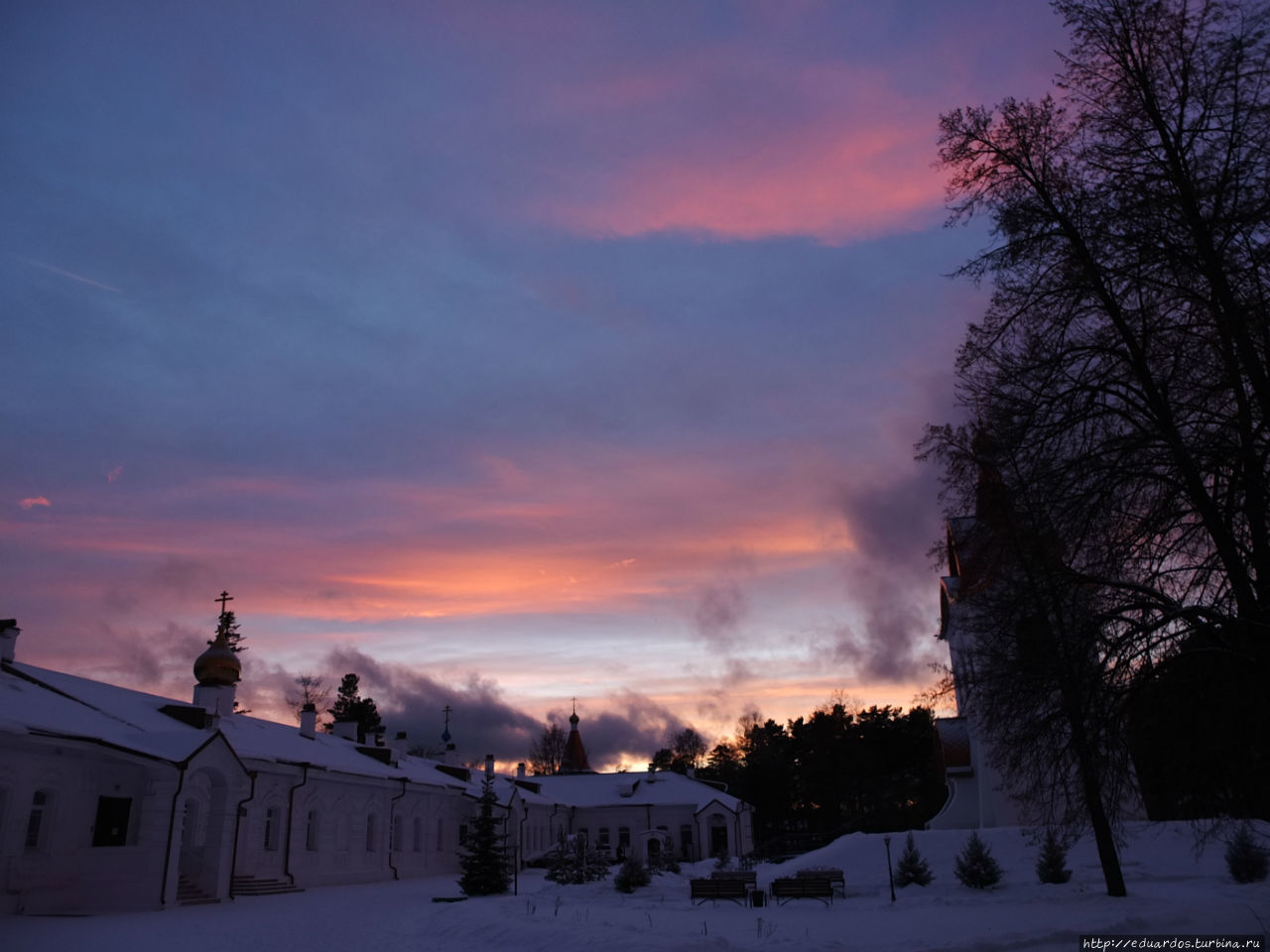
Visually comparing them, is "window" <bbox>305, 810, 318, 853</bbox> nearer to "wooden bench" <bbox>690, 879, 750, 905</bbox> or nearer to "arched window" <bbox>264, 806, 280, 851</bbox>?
"arched window" <bbox>264, 806, 280, 851</bbox>

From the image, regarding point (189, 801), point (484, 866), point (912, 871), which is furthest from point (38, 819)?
point (912, 871)

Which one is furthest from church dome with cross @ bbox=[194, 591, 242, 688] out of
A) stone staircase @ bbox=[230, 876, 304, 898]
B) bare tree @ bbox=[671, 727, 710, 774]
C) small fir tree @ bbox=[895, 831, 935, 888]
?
bare tree @ bbox=[671, 727, 710, 774]

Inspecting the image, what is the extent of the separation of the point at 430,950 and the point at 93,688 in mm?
16326

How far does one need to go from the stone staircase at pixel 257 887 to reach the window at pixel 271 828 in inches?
47.5

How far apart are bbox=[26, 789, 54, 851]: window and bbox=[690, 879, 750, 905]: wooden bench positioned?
49.2 feet

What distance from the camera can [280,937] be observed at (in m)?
15.2

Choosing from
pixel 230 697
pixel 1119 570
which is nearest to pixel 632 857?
pixel 230 697

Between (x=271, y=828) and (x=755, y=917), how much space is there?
626 inches

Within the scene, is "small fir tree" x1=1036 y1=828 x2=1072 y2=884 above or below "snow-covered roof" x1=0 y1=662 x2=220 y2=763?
below

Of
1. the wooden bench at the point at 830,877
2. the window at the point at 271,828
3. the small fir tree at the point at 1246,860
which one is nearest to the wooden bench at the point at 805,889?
the wooden bench at the point at 830,877

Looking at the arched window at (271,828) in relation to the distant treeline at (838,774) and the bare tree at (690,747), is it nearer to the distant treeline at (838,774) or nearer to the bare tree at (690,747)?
the distant treeline at (838,774)

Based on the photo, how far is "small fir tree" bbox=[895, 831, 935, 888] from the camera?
23.5 meters

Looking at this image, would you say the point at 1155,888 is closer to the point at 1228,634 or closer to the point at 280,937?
the point at 1228,634

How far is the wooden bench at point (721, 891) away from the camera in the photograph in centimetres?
2131
